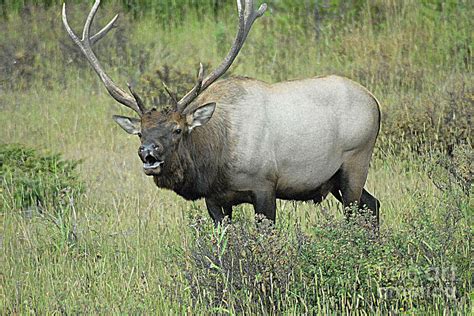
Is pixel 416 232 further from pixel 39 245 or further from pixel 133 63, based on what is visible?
pixel 133 63

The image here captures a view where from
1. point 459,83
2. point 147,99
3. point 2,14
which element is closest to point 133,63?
point 147,99

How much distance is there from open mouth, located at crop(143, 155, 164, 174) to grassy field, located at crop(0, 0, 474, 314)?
0.48 m

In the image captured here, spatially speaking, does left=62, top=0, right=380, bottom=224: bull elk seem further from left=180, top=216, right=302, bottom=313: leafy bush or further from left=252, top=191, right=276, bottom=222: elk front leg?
left=180, top=216, right=302, bottom=313: leafy bush

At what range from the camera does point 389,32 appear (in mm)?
14164

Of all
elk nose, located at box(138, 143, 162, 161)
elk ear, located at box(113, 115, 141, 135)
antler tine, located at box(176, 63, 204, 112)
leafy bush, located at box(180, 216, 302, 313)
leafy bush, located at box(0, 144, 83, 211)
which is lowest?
leafy bush, located at box(0, 144, 83, 211)

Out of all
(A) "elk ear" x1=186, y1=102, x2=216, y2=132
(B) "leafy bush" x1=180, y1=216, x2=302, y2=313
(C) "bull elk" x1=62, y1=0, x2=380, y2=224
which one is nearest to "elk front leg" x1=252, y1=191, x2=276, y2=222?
(C) "bull elk" x1=62, y1=0, x2=380, y2=224

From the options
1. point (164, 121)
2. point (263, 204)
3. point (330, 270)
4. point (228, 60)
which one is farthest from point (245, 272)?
point (228, 60)

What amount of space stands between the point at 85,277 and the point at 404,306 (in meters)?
2.13

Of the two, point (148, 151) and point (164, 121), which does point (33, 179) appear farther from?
point (148, 151)

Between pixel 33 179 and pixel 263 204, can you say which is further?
pixel 33 179

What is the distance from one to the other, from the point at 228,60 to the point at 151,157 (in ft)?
3.38

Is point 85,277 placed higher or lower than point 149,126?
lower

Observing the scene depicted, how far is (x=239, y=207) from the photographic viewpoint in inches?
328

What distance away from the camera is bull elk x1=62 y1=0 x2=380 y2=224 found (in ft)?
22.7
